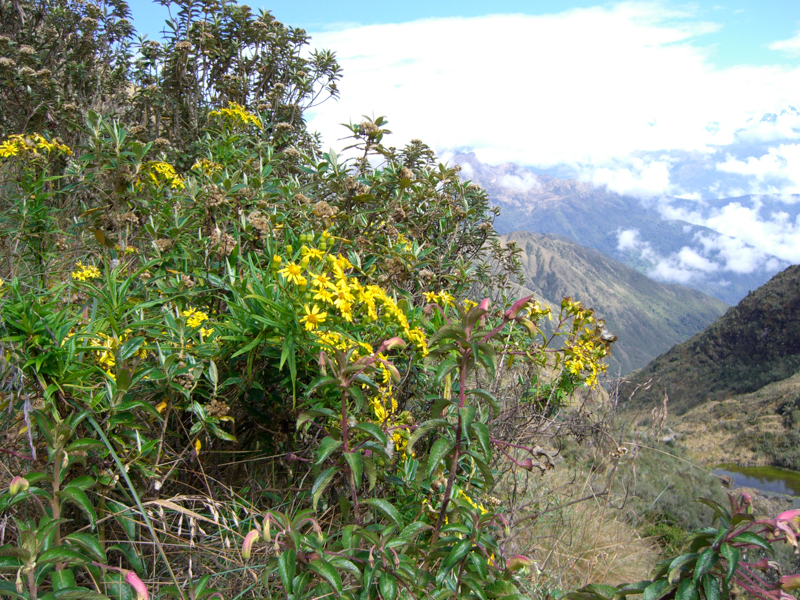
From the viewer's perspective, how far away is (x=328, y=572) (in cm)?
118

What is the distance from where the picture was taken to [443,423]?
4.33 feet

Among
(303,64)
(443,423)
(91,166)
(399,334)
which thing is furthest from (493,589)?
(303,64)

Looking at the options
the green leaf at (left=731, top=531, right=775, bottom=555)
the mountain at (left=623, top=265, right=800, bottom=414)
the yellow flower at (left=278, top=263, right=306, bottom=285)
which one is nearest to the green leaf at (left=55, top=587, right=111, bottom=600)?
the yellow flower at (left=278, top=263, right=306, bottom=285)

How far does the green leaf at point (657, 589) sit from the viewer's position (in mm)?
1149

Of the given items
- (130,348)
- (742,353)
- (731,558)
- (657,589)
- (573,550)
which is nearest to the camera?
(731,558)

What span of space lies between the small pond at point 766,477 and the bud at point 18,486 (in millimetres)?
33284

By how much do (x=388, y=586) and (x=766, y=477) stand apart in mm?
39236

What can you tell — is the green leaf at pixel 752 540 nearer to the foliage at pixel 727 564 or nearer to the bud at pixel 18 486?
the foliage at pixel 727 564

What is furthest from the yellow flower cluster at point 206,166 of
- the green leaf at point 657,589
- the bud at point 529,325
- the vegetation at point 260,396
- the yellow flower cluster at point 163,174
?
the green leaf at point 657,589

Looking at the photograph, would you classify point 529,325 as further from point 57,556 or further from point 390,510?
point 57,556

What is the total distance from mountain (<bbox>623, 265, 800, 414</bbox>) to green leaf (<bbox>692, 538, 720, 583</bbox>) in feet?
214

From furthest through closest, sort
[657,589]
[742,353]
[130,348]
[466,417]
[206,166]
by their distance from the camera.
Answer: [742,353]
[206,166]
[130,348]
[466,417]
[657,589]

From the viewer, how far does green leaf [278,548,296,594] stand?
1.14 m

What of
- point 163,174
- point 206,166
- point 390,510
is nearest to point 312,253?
point 390,510
